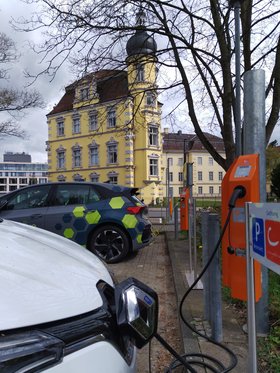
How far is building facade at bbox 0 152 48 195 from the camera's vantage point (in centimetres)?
10269

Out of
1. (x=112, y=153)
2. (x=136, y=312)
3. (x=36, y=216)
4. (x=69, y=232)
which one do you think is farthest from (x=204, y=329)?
(x=112, y=153)

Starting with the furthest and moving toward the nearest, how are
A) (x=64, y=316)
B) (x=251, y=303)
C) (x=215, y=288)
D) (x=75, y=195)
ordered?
(x=75, y=195) < (x=215, y=288) < (x=251, y=303) < (x=64, y=316)

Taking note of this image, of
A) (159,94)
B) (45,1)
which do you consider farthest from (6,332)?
(159,94)

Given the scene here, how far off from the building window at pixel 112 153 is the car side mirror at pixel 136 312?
46.2 metres

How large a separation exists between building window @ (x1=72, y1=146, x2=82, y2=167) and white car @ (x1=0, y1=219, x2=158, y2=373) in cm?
5030

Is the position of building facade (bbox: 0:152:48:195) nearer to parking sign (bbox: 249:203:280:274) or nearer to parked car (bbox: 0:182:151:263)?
parked car (bbox: 0:182:151:263)

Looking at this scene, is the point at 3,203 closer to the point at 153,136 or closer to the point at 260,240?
the point at 260,240

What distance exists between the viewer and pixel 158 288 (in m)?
5.57

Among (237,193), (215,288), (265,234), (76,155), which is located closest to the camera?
(265,234)

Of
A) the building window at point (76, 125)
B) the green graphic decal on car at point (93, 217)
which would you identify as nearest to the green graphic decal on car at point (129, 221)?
the green graphic decal on car at point (93, 217)

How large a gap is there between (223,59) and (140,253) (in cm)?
508

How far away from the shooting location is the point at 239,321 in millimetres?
3768

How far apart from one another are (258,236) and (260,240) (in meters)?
0.04

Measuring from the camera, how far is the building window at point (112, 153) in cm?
4766
